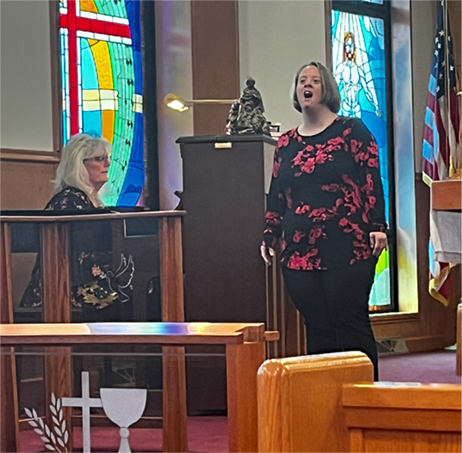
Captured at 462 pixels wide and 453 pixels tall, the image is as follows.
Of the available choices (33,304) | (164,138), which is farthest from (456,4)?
(33,304)

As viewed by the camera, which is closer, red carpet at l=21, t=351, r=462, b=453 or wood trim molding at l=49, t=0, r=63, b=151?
red carpet at l=21, t=351, r=462, b=453

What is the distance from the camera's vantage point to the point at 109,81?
6.18 m

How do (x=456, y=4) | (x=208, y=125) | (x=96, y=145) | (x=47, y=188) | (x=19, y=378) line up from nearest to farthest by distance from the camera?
(x=19, y=378)
(x=96, y=145)
(x=47, y=188)
(x=208, y=125)
(x=456, y=4)

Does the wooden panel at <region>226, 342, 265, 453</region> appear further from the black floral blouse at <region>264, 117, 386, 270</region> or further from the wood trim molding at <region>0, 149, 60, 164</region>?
the wood trim molding at <region>0, 149, 60, 164</region>

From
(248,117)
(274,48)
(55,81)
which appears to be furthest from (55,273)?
(274,48)

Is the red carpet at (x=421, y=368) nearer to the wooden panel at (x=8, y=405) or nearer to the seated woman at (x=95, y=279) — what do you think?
the seated woman at (x=95, y=279)

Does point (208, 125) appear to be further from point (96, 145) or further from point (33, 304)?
point (33, 304)

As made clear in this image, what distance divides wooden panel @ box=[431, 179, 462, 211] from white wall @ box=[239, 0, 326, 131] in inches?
182

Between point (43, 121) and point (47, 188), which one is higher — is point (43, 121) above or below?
above

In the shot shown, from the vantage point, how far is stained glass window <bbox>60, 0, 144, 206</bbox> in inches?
235

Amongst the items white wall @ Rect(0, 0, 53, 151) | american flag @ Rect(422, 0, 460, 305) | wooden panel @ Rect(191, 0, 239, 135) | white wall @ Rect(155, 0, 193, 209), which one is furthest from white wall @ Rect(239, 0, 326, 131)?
white wall @ Rect(0, 0, 53, 151)

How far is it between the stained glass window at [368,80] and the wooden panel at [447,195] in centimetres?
560

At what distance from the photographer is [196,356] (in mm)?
1799

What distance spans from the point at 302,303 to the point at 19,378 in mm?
1735
